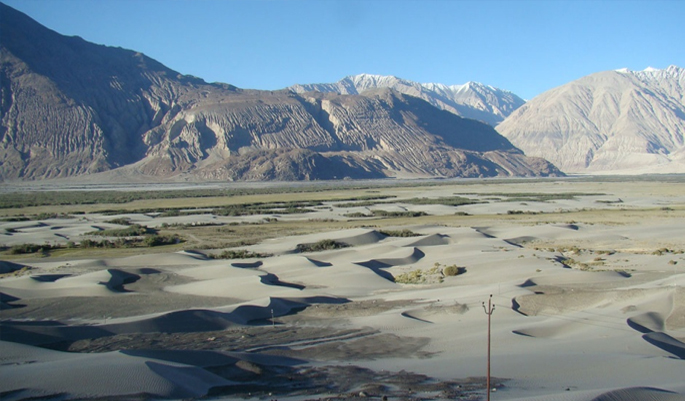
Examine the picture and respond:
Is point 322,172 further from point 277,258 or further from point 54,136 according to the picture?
point 277,258

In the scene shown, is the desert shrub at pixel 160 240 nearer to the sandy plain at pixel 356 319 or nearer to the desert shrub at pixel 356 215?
the sandy plain at pixel 356 319

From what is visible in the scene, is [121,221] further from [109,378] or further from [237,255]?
[109,378]

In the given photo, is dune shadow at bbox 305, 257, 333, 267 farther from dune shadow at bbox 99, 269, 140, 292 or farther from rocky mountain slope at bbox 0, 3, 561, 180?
rocky mountain slope at bbox 0, 3, 561, 180

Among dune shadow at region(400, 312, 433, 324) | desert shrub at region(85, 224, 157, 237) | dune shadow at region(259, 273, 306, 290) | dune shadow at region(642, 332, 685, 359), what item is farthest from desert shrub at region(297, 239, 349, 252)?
dune shadow at region(642, 332, 685, 359)

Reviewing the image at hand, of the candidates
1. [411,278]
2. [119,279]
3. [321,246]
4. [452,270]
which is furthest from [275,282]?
[321,246]

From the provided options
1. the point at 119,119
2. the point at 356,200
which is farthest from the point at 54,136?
the point at 356,200

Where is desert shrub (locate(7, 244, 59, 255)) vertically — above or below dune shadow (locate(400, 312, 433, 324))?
below

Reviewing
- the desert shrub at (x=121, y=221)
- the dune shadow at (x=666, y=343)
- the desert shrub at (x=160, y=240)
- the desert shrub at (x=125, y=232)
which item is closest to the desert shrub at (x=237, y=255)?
the desert shrub at (x=160, y=240)
